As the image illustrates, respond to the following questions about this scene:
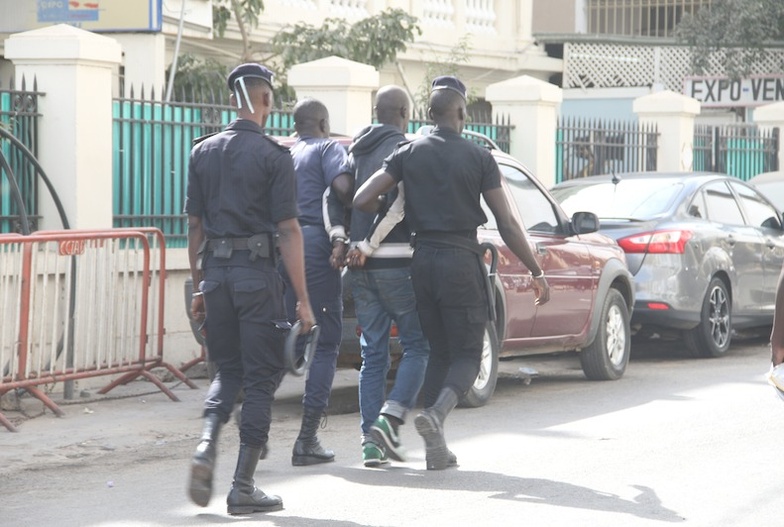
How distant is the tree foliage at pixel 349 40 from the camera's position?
16.8 metres

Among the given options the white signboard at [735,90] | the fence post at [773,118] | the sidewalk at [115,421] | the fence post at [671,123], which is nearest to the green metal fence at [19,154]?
the sidewalk at [115,421]

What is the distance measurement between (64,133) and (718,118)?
16348 mm

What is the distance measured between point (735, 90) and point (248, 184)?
761 inches

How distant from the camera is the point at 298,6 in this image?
17891 millimetres

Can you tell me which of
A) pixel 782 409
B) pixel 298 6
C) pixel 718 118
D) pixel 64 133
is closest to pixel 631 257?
pixel 782 409

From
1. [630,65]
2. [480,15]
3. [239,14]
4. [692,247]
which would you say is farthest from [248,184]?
[630,65]

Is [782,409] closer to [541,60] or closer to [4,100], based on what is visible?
[4,100]

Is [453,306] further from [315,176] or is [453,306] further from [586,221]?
[586,221]

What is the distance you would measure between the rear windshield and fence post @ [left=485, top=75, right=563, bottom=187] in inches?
116

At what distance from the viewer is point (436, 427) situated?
7.12 metres

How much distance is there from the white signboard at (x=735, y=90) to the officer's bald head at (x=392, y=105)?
17.3 metres

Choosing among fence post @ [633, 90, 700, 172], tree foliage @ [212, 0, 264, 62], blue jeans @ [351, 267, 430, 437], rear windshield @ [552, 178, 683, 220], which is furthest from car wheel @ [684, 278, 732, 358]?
tree foliage @ [212, 0, 264, 62]

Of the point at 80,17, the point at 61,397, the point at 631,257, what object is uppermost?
the point at 80,17

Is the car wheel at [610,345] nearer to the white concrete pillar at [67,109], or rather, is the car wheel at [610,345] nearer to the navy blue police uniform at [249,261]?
the white concrete pillar at [67,109]
